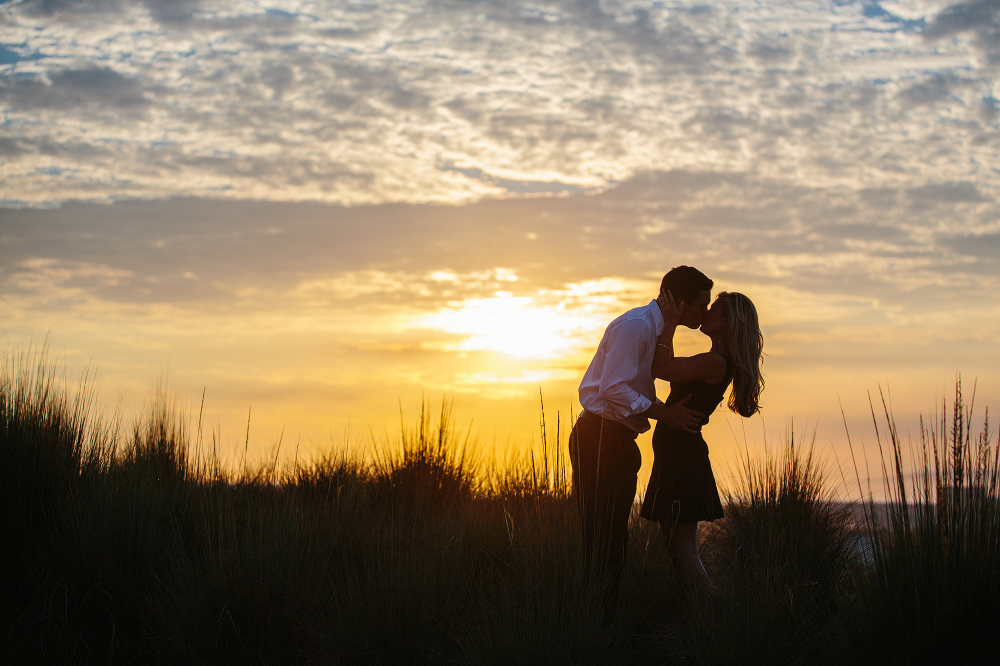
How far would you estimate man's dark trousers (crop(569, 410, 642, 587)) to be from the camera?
370cm

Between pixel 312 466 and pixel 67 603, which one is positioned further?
pixel 312 466

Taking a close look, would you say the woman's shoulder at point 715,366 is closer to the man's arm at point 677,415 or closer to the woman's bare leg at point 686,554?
the man's arm at point 677,415

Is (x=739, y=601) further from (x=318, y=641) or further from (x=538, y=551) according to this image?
(x=318, y=641)

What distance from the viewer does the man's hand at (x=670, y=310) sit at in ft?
12.6

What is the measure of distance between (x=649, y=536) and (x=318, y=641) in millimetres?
2936

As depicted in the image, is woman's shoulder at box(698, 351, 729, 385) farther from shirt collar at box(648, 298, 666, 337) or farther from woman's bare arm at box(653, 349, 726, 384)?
shirt collar at box(648, 298, 666, 337)

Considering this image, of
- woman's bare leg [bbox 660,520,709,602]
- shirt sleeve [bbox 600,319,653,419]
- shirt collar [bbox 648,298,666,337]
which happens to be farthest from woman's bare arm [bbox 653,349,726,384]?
woman's bare leg [bbox 660,520,709,602]

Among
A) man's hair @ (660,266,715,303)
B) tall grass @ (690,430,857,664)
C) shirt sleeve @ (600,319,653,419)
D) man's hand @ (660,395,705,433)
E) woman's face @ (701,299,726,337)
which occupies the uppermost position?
man's hair @ (660,266,715,303)

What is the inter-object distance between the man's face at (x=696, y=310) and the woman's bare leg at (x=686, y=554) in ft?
3.53

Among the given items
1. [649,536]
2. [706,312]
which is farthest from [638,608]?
[706,312]

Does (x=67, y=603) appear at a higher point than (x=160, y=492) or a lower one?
lower

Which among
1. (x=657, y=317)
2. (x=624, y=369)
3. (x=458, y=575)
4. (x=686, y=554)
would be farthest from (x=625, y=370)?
(x=458, y=575)

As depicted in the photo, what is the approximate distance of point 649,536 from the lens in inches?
233

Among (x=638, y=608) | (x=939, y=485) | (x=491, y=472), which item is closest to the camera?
(x=939, y=485)
